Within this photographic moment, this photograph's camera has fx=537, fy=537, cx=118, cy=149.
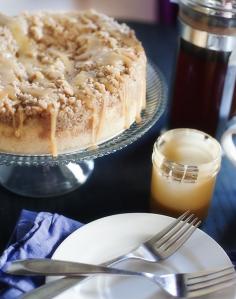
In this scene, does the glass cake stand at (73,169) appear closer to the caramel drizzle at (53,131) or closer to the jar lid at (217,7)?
the caramel drizzle at (53,131)

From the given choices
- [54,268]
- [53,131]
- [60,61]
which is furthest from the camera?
[60,61]

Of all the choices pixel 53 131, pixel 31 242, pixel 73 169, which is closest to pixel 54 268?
pixel 31 242

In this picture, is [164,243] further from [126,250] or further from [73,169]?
[73,169]

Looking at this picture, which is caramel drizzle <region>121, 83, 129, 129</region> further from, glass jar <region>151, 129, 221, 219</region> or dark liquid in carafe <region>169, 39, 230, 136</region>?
dark liquid in carafe <region>169, 39, 230, 136</region>

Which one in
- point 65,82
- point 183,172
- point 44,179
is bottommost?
point 44,179

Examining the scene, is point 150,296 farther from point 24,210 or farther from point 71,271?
point 24,210

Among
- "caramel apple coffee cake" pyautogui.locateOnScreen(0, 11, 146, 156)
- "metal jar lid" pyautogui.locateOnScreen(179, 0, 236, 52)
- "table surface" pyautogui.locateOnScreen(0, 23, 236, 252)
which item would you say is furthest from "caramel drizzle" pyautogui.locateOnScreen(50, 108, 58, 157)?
"metal jar lid" pyautogui.locateOnScreen(179, 0, 236, 52)
